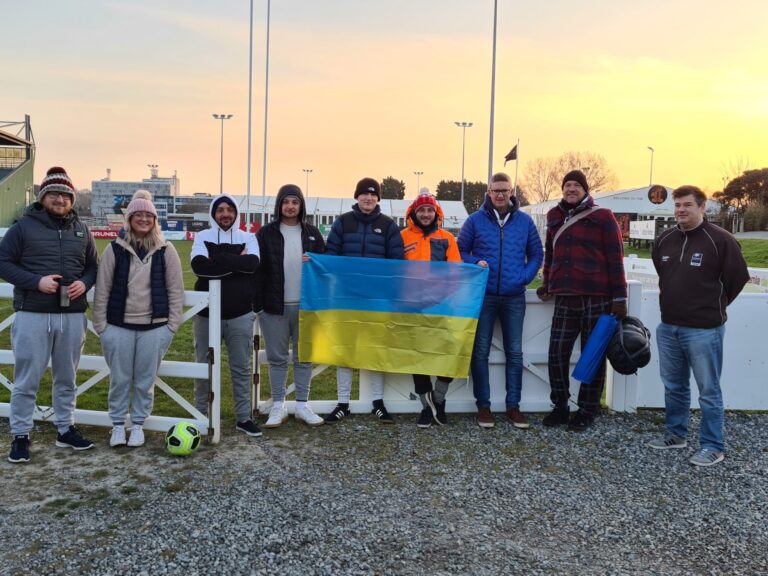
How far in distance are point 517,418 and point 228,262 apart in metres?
3.07

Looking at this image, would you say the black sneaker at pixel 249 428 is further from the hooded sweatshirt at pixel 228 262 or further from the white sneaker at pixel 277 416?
the hooded sweatshirt at pixel 228 262

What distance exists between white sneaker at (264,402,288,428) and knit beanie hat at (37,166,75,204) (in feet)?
8.24

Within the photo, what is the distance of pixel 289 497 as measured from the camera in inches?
164

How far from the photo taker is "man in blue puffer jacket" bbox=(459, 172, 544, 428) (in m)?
5.79

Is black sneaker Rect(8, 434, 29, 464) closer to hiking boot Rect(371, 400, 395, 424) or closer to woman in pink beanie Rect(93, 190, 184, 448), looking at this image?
woman in pink beanie Rect(93, 190, 184, 448)

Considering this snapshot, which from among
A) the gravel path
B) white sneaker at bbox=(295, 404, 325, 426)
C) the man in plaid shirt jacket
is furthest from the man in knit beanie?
the man in plaid shirt jacket

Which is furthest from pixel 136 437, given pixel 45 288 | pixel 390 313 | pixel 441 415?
pixel 441 415

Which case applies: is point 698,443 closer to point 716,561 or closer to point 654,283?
point 716,561

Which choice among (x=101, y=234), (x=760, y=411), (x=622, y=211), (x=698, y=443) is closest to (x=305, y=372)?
(x=698, y=443)

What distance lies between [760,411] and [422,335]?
3776 millimetres

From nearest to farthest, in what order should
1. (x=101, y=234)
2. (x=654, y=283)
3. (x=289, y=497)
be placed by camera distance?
(x=289, y=497)
(x=654, y=283)
(x=101, y=234)

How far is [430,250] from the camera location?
592 centimetres

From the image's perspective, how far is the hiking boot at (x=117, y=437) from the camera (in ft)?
16.6

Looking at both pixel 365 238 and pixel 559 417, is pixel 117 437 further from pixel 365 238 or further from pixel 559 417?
pixel 559 417
